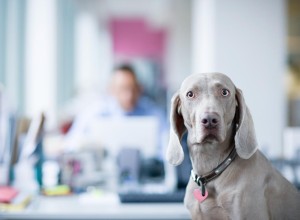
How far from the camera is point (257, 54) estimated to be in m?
3.90

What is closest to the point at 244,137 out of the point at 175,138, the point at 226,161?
the point at 226,161

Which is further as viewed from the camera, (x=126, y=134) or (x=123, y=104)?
(x=123, y=104)

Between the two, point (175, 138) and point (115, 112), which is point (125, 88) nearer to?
point (115, 112)

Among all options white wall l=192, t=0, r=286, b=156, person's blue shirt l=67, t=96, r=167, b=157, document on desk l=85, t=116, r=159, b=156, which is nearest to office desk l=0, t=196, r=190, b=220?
document on desk l=85, t=116, r=159, b=156

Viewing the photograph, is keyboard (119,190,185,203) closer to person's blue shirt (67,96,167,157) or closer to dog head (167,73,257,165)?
dog head (167,73,257,165)

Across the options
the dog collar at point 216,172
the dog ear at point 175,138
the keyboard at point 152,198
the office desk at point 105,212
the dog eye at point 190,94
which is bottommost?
the office desk at point 105,212

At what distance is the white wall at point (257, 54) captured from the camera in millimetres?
3873

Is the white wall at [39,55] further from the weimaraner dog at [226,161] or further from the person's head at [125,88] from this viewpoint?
the weimaraner dog at [226,161]

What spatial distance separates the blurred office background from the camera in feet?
12.7

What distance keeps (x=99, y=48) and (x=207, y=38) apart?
8.37m

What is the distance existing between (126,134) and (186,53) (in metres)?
7.55

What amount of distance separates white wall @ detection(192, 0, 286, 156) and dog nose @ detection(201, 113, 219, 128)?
2827 mm

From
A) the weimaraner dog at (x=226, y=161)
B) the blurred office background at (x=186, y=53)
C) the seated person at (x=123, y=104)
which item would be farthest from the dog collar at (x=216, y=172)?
the seated person at (x=123, y=104)

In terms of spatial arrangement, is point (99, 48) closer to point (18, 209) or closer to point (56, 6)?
point (56, 6)
